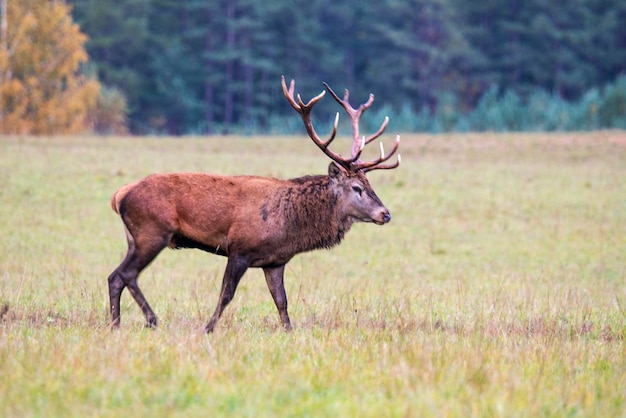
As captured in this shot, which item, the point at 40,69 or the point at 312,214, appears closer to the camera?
the point at 312,214

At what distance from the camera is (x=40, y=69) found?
38.8 m

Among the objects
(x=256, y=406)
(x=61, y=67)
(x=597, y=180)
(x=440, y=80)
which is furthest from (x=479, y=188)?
(x=440, y=80)

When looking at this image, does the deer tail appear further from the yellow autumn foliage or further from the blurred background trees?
the blurred background trees

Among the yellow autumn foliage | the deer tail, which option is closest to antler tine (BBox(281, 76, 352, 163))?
the deer tail

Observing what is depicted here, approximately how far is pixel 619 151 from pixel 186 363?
23.1 metres

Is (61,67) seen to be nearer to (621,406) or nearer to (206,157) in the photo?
(206,157)

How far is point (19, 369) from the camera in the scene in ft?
18.7

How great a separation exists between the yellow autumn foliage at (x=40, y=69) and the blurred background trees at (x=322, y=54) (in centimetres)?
1164

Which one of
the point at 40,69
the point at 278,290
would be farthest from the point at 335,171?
the point at 40,69

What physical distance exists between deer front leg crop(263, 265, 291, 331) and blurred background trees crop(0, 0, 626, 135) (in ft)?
138

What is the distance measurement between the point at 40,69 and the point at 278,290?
1262 inches

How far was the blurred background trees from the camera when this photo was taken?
52406 millimetres

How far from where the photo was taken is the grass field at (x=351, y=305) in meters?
5.43

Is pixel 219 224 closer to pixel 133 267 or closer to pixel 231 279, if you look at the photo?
pixel 231 279
